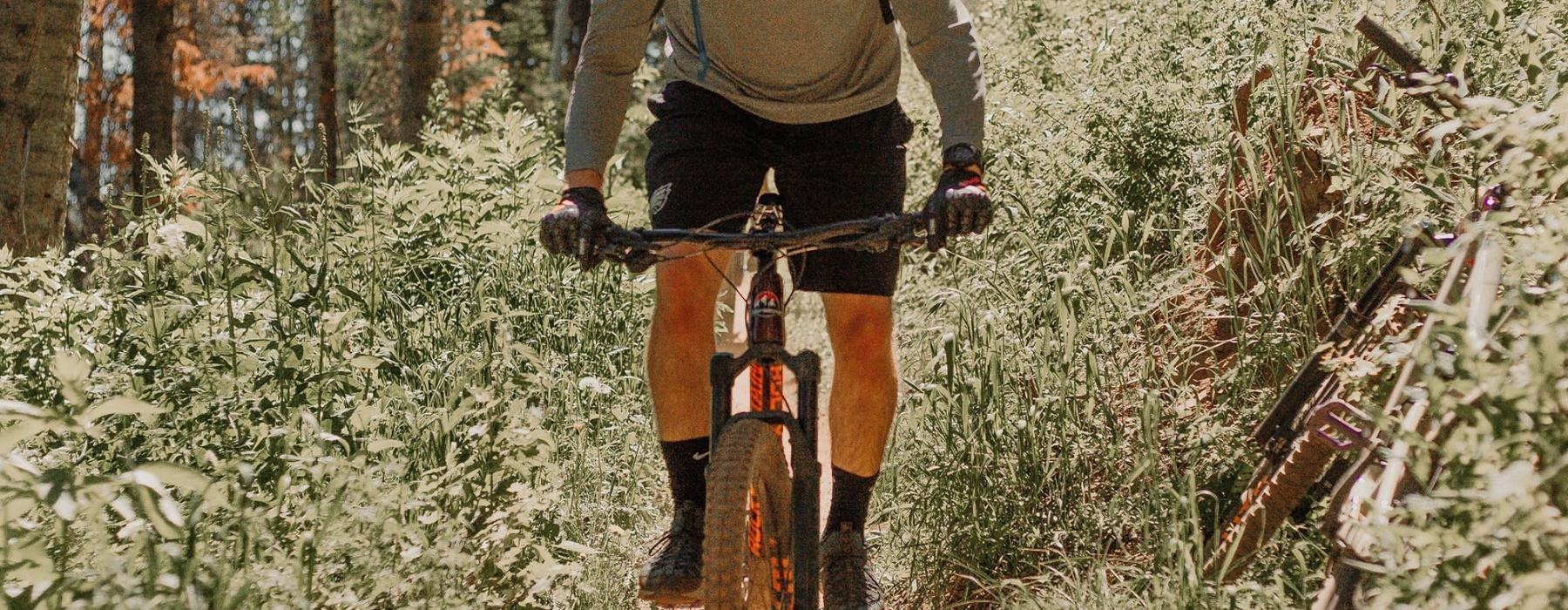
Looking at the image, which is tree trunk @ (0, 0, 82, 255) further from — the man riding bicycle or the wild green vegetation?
the man riding bicycle

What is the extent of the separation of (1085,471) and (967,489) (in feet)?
1.23

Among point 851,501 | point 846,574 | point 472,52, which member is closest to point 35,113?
point 851,501

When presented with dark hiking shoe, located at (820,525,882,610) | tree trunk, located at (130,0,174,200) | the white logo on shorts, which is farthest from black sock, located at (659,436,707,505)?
tree trunk, located at (130,0,174,200)

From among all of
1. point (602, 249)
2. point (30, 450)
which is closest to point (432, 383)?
point (30, 450)

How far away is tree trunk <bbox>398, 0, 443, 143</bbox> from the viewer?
11.7m

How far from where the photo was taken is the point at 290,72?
114 ft

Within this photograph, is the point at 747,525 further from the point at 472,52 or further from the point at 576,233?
the point at 472,52

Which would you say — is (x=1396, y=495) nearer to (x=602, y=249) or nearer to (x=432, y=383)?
(x=602, y=249)

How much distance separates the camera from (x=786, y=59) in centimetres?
395

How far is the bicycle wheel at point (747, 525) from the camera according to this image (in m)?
3.12

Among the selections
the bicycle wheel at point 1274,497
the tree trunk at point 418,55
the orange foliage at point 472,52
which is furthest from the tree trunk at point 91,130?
the bicycle wheel at point 1274,497

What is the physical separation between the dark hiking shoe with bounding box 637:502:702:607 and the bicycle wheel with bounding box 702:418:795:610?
0.88 ft

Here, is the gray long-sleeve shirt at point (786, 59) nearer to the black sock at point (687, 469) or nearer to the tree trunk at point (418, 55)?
the black sock at point (687, 469)

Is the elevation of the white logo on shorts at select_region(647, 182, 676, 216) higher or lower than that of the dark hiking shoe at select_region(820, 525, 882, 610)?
higher
